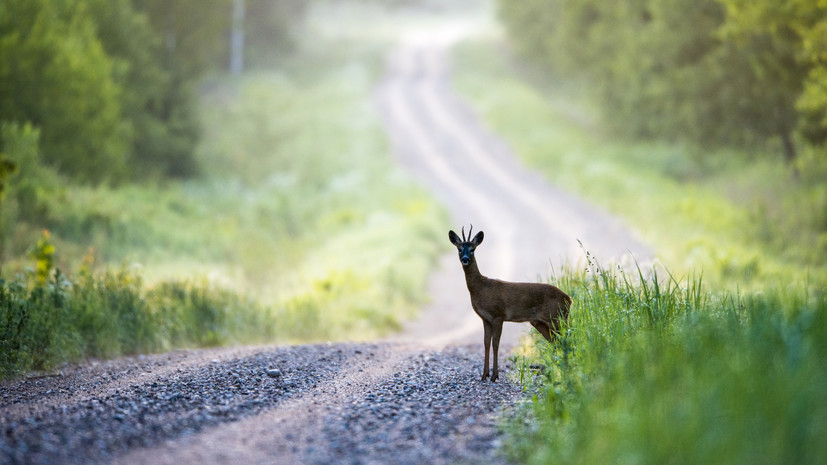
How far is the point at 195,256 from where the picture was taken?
2017cm

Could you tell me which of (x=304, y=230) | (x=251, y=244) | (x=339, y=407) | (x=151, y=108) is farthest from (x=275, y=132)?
(x=339, y=407)

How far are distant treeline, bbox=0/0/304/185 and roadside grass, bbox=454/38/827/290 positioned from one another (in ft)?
51.5

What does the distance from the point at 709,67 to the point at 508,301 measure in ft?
71.4

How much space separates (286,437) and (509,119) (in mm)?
38204

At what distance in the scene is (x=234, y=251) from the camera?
21531mm

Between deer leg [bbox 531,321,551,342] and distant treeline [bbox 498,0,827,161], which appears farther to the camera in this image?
distant treeline [bbox 498,0,827,161]

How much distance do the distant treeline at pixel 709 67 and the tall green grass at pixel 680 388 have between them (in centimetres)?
1490

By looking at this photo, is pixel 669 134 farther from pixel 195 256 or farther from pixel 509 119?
pixel 195 256

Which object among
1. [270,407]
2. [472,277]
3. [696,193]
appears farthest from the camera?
[696,193]

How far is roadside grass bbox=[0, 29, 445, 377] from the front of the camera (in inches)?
434

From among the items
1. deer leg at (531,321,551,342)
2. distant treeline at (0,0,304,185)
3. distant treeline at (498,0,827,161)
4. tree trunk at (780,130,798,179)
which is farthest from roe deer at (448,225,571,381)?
tree trunk at (780,130,798,179)

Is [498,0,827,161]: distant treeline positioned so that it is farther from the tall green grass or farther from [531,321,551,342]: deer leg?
the tall green grass

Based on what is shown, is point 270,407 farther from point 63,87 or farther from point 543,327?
point 63,87

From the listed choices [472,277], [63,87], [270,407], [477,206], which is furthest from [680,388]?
[477,206]
